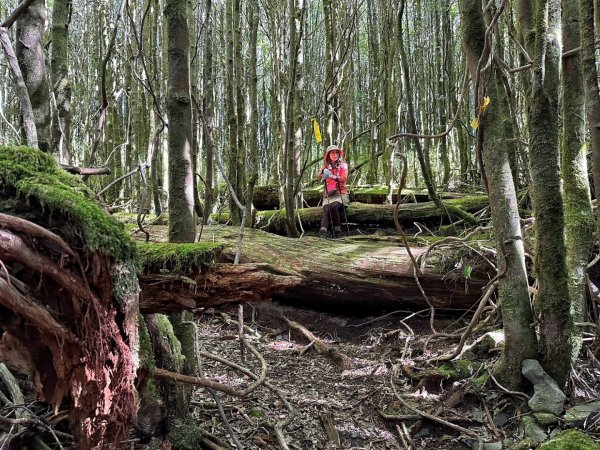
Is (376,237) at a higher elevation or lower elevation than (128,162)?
lower

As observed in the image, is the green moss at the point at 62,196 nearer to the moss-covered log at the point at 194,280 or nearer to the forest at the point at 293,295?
the forest at the point at 293,295

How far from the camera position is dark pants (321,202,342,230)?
664cm

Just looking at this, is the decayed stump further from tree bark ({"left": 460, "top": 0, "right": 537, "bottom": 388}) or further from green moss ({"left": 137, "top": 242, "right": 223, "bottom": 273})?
tree bark ({"left": 460, "top": 0, "right": 537, "bottom": 388})

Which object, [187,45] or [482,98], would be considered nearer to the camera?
[187,45]

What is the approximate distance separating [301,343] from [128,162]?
6.16 m

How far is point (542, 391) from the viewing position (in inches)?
113

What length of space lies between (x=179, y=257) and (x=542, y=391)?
2.38m

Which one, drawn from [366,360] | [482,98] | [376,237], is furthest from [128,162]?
[482,98]

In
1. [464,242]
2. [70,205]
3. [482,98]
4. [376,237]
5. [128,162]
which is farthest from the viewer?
[128,162]

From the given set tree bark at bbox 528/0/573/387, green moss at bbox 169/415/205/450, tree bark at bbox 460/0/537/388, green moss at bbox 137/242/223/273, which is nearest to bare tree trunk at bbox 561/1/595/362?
tree bark at bbox 528/0/573/387

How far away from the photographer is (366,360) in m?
4.11

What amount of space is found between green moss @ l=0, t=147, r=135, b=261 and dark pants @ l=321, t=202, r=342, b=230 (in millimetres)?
5084

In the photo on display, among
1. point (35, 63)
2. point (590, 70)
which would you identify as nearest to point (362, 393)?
point (590, 70)

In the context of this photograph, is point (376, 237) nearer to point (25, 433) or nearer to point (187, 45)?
point (187, 45)
